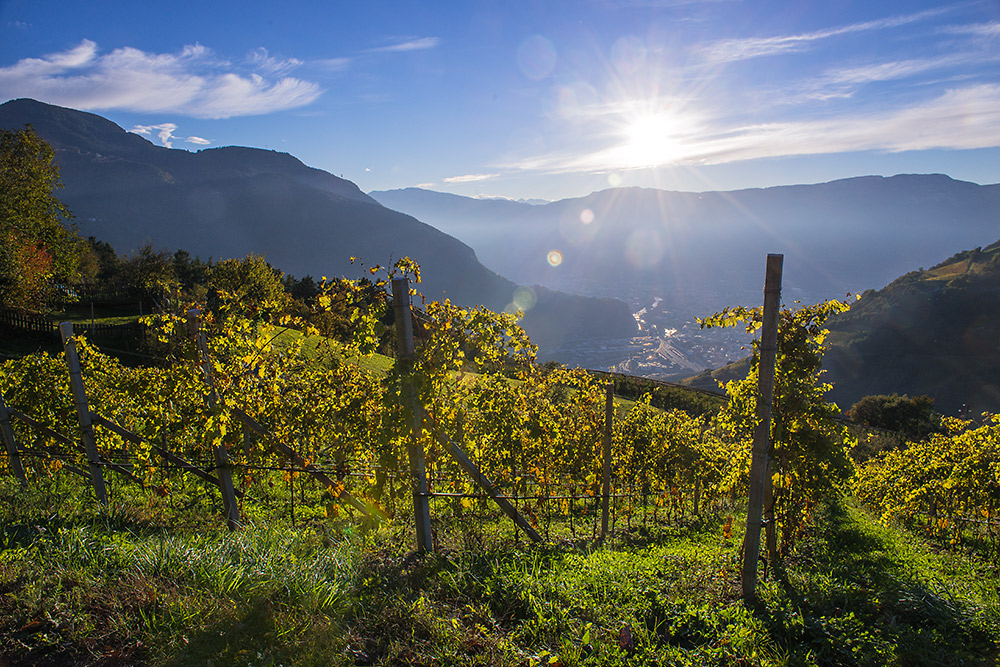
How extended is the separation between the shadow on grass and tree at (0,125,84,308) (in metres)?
29.5

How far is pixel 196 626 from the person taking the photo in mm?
3506

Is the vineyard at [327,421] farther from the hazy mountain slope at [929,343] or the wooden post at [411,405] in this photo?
the hazy mountain slope at [929,343]

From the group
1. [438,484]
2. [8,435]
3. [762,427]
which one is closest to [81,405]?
[8,435]

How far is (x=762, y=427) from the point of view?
4.68 meters

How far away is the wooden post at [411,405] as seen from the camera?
16.2 feet

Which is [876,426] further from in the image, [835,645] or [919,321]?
[919,321]

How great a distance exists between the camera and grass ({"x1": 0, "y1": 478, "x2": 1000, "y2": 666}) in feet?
11.4

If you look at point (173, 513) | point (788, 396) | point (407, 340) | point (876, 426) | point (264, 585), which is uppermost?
point (407, 340)

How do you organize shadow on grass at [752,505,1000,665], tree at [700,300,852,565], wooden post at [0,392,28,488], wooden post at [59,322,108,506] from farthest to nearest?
wooden post at [0,392,28,488], wooden post at [59,322,108,506], tree at [700,300,852,565], shadow on grass at [752,505,1000,665]

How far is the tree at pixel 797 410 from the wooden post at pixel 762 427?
52 cm

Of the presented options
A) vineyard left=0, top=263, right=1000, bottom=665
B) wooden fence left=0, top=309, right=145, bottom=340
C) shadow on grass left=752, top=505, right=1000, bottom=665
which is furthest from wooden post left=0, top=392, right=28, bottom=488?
wooden fence left=0, top=309, right=145, bottom=340

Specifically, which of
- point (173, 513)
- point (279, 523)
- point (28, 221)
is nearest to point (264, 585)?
point (279, 523)

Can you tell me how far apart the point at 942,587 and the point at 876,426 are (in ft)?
141

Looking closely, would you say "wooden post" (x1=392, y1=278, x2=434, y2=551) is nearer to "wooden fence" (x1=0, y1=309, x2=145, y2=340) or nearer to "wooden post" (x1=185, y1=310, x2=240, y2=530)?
"wooden post" (x1=185, y1=310, x2=240, y2=530)
